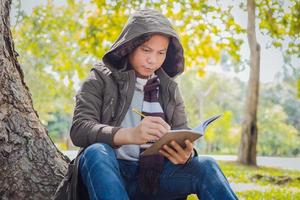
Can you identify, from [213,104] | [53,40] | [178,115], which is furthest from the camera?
[213,104]

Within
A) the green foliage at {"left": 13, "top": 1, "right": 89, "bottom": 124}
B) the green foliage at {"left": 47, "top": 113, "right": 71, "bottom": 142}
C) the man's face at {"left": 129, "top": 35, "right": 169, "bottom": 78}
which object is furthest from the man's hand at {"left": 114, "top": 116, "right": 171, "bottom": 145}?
the green foliage at {"left": 47, "top": 113, "right": 71, "bottom": 142}

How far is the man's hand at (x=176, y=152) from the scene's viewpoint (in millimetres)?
1835

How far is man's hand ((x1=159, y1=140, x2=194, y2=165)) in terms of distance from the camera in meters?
Result: 1.83

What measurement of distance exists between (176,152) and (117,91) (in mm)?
371

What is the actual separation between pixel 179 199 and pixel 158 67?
1.83ft

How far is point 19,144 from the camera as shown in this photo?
2305mm

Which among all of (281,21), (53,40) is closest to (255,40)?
(281,21)

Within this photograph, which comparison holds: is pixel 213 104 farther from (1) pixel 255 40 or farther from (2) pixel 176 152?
(2) pixel 176 152

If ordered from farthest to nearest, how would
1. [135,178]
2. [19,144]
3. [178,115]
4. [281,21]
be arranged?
[281,21] < [19,144] < [178,115] < [135,178]

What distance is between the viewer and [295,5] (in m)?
9.49

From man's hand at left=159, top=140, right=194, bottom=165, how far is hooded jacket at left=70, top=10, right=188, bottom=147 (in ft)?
0.66

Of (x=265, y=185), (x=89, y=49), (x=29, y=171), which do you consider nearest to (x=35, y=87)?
(x=89, y=49)

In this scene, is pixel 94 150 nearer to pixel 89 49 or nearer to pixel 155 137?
pixel 155 137

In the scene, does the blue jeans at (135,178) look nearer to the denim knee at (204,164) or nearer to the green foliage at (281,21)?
the denim knee at (204,164)
